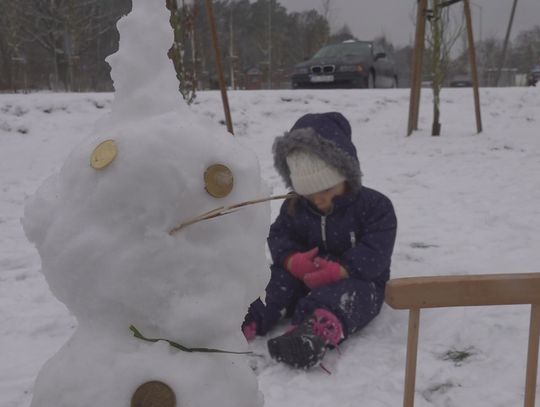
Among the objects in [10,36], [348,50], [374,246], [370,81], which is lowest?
[374,246]

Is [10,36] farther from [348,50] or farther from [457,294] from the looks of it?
[457,294]

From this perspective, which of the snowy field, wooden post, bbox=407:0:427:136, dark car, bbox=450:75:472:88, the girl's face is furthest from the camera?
dark car, bbox=450:75:472:88

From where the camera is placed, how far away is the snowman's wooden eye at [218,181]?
73 centimetres

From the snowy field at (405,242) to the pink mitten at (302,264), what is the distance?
324 millimetres

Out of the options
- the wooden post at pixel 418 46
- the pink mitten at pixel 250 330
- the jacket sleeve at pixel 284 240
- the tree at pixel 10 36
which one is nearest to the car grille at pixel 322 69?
the wooden post at pixel 418 46

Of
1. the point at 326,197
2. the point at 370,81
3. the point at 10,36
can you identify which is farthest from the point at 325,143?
the point at 10,36

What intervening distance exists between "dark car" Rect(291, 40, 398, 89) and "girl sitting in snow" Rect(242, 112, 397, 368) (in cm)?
816

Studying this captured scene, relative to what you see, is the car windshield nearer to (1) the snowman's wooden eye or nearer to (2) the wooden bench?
(2) the wooden bench

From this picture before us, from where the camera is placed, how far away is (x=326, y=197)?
2.00m

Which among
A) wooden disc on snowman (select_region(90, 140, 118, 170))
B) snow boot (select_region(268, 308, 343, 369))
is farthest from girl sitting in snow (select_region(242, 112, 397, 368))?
wooden disc on snowman (select_region(90, 140, 118, 170))

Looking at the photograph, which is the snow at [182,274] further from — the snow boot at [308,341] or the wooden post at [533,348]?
the wooden post at [533,348]

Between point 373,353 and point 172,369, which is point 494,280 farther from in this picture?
point 373,353

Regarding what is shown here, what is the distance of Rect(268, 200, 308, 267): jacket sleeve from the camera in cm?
207

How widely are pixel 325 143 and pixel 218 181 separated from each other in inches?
44.9
